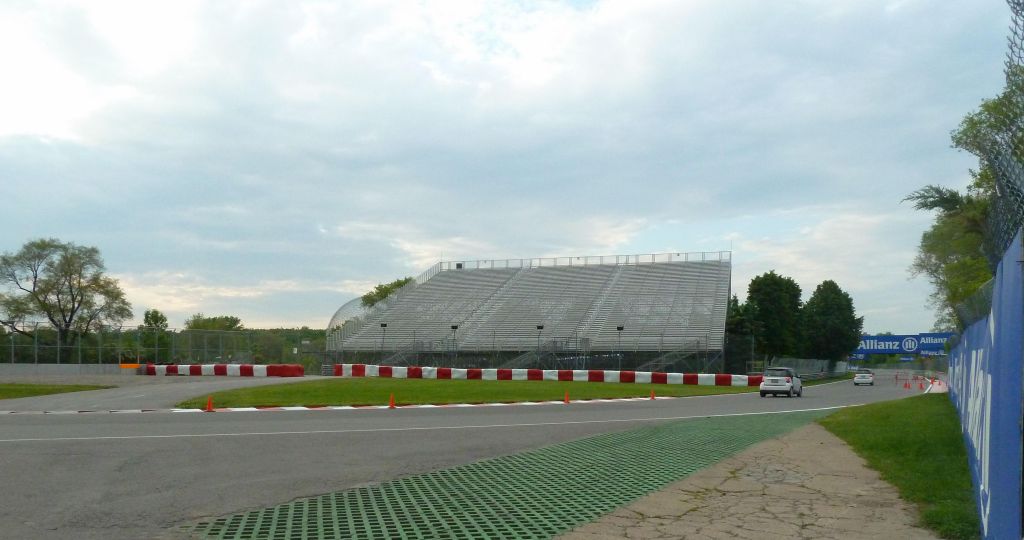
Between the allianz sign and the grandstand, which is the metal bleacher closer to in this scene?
the grandstand

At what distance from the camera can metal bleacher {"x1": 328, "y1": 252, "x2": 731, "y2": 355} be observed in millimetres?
59188

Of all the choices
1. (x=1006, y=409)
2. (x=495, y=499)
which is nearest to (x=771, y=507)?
(x=495, y=499)

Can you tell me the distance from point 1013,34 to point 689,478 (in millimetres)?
6112

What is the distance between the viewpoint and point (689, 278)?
71.4 meters

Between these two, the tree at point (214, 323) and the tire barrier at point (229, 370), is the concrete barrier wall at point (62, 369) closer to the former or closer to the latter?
the tire barrier at point (229, 370)

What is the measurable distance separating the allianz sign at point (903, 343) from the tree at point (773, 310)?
3046cm

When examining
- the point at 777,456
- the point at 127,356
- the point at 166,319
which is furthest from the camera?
the point at 166,319

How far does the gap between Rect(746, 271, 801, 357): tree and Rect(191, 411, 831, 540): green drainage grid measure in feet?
248

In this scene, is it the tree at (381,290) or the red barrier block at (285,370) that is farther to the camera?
the tree at (381,290)

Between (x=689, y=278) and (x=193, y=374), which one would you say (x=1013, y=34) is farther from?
(x=689, y=278)

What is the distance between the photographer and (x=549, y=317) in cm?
6538

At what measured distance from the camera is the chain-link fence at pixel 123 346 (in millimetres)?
49875

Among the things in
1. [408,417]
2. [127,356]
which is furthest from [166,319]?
[408,417]

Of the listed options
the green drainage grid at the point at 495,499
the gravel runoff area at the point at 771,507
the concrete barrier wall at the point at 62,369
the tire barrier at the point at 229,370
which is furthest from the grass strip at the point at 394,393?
the concrete barrier wall at the point at 62,369
